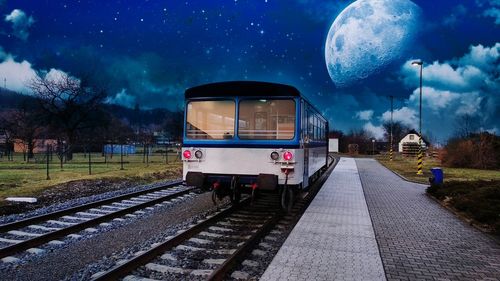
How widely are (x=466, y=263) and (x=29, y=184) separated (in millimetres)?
15344

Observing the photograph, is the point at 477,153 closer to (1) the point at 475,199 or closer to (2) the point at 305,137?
(1) the point at 475,199

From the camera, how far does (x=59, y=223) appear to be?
8.97 metres

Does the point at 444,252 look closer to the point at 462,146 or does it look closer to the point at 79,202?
the point at 79,202

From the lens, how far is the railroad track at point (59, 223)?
7.14 metres

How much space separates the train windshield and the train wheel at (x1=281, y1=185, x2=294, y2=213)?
1.23 m

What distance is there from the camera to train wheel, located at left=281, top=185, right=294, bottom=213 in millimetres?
9422

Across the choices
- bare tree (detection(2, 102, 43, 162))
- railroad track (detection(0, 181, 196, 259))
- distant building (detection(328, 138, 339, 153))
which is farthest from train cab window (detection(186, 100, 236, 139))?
distant building (detection(328, 138, 339, 153))

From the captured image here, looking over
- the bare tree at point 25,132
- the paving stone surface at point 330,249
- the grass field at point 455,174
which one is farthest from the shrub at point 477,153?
the bare tree at point 25,132

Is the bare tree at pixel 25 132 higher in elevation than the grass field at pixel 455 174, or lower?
higher

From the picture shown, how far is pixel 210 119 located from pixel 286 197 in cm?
268

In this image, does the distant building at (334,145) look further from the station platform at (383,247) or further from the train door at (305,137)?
the train door at (305,137)

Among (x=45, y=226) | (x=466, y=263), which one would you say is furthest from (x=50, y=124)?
(x=466, y=263)

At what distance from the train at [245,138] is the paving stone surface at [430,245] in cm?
253

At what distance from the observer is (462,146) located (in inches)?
1282
